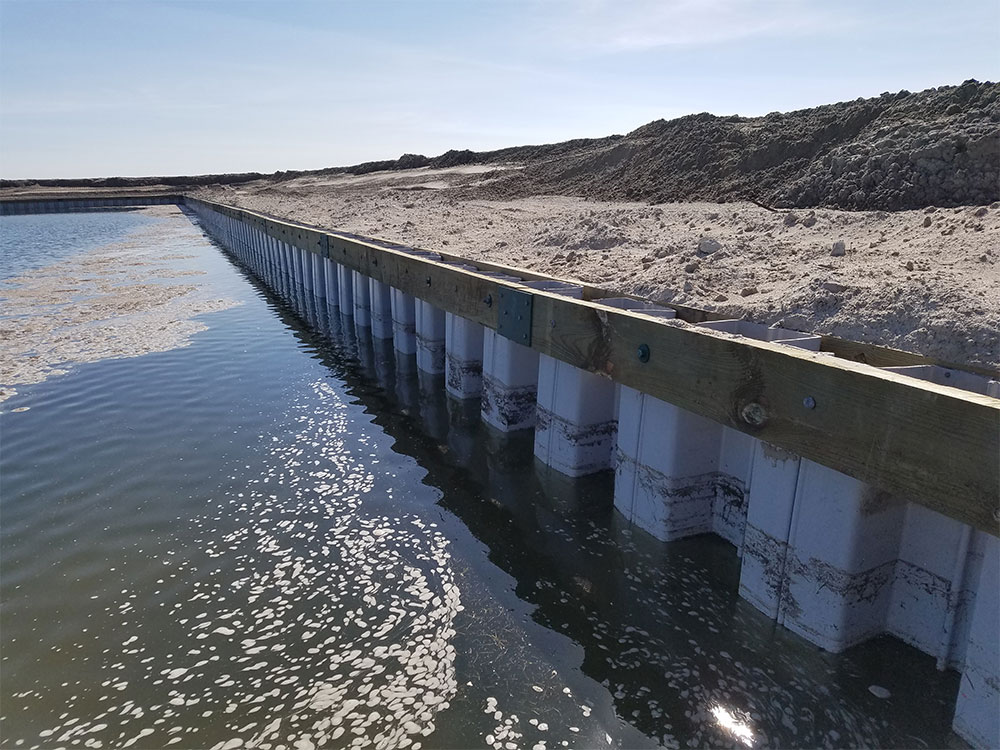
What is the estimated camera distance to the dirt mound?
990cm

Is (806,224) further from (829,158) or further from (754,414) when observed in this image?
(754,414)

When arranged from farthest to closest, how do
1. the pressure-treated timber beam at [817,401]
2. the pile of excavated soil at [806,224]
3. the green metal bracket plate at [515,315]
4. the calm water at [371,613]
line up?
the green metal bracket plate at [515,315] < the pile of excavated soil at [806,224] < the calm water at [371,613] < the pressure-treated timber beam at [817,401]

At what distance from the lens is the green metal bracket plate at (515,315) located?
6152 millimetres

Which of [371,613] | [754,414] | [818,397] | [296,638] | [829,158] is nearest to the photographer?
[818,397]

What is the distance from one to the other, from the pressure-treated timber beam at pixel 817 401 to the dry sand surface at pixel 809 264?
1744 mm

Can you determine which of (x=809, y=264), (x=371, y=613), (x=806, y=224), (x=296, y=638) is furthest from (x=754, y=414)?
(x=806, y=224)

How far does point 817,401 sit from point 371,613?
334 centimetres

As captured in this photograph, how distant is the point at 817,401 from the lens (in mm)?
3381

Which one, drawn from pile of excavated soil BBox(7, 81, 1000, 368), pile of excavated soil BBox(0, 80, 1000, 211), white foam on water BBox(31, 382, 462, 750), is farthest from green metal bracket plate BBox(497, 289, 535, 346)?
pile of excavated soil BBox(0, 80, 1000, 211)

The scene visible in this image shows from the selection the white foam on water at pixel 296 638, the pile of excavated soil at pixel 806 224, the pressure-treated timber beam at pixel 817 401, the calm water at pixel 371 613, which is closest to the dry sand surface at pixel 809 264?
the pile of excavated soil at pixel 806 224

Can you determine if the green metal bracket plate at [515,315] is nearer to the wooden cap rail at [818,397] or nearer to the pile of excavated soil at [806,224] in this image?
the wooden cap rail at [818,397]

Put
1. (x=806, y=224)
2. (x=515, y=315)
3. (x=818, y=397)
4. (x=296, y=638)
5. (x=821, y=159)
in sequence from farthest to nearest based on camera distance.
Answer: (x=821, y=159)
(x=806, y=224)
(x=515, y=315)
(x=296, y=638)
(x=818, y=397)

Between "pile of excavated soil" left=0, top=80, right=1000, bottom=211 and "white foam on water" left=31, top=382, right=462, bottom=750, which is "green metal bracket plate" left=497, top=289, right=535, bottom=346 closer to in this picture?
"white foam on water" left=31, top=382, right=462, bottom=750

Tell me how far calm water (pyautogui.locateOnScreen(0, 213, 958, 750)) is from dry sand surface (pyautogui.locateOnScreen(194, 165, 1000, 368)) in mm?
2266
